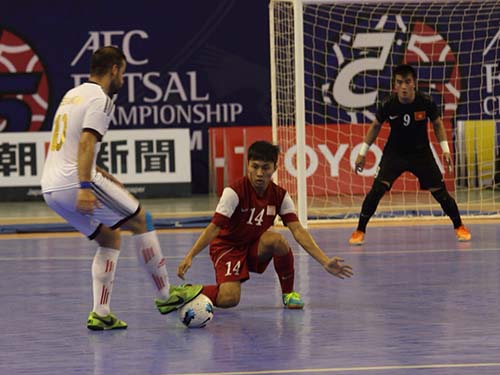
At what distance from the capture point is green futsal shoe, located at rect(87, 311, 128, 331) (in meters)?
7.67

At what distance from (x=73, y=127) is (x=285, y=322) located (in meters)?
1.86

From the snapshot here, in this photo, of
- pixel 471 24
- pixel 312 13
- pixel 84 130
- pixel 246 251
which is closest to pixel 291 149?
pixel 312 13

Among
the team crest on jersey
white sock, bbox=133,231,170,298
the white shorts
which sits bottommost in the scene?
white sock, bbox=133,231,170,298

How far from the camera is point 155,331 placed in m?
7.68

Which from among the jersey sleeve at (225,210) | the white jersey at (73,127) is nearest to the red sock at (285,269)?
the jersey sleeve at (225,210)

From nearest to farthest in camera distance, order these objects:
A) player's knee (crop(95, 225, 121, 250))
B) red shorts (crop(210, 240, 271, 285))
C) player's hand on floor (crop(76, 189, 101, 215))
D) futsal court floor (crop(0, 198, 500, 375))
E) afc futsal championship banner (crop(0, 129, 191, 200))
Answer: futsal court floor (crop(0, 198, 500, 375)) → player's hand on floor (crop(76, 189, 101, 215)) → player's knee (crop(95, 225, 121, 250)) → red shorts (crop(210, 240, 271, 285)) → afc futsal championship banner (crop(0, 129, 191, 200))

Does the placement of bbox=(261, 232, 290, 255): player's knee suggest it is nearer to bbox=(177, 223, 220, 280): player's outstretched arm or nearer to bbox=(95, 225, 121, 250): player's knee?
bbox=(177, 223, 220, 280): player's outstretched arm

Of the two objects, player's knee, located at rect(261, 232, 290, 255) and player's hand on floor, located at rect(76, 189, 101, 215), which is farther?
player's knee, located at rect(261, 232, 290, 255)

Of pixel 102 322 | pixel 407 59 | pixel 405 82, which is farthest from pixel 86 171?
pixel 407 59

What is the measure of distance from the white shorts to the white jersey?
0.05 meters

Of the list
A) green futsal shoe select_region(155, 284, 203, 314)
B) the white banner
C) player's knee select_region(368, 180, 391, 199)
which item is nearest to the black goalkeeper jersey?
player's knee select_region(368, 180, 391, 199)

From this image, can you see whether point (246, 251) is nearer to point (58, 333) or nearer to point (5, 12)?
point (58, 333)

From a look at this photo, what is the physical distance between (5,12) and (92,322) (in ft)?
45.7

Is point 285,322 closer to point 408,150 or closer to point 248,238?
point 248,238
